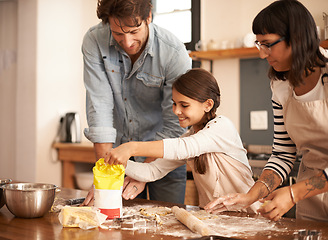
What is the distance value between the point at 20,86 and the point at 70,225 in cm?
295

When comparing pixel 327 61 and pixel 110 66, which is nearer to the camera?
pixel 327 61

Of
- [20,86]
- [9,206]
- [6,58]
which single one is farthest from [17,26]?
[9,206]

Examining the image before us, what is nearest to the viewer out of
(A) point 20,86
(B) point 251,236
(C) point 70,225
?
(B) point 251,236

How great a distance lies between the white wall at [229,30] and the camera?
362cm

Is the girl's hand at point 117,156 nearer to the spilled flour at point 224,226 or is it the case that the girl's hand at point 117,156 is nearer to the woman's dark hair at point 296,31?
the spilled flour at point 224,226

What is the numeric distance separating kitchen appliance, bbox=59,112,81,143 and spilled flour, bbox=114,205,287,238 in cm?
261

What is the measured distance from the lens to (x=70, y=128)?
3932 millimetres

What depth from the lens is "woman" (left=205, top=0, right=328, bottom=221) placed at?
1.22m

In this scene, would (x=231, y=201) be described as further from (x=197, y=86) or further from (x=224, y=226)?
(x=197, y=86)

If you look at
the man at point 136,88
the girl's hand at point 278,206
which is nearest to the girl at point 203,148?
the man at point 136,88

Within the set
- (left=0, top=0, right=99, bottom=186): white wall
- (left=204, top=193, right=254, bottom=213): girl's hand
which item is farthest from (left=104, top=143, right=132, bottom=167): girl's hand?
(left=0, top=0, right=99, bottom=186): white wall

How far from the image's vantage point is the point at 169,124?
74.6 inches

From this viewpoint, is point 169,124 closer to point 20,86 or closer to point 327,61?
point 327,61

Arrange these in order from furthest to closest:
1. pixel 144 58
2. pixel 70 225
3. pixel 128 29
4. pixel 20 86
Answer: pixel 20 86 < pixel 144 58 < pixel 128 29 < pixel 70 225
